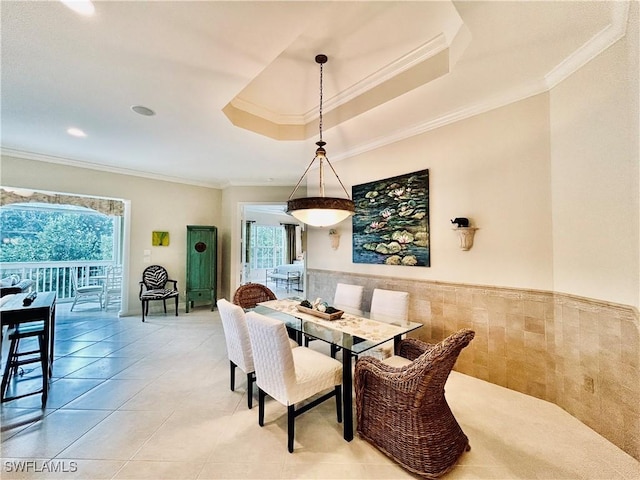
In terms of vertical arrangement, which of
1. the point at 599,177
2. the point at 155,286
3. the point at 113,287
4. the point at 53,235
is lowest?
the point at 113,287

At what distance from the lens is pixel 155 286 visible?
538cm

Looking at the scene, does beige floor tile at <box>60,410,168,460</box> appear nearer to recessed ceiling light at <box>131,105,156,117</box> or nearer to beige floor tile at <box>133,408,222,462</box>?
beige floor tile at <box>133,408,222,462</box>

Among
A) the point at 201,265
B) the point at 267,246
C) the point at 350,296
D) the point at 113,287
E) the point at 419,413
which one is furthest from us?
the point at 267,246

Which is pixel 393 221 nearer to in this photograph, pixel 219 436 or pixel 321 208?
pixel 321 208

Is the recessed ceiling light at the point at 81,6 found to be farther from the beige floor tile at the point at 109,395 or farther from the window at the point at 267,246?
the window at the point at 267,246

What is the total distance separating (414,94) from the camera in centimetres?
256

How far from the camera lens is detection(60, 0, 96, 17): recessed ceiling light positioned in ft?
5.26

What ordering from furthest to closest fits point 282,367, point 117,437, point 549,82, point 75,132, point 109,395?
point 75,132, point 109,395, point 549,82, point 117,437, point 282,367

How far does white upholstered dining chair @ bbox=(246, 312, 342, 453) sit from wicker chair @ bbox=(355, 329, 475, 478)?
339 mm

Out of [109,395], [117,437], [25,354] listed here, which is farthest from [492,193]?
[25,354]

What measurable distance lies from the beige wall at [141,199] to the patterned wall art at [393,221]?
13.0 feet

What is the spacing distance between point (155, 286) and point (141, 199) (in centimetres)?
178

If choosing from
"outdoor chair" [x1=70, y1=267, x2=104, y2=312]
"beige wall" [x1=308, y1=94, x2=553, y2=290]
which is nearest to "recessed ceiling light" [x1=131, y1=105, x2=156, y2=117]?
"beige wall" [x1=308, y1=94, x2=553, y2=290]

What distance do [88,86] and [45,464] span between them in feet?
9.73
